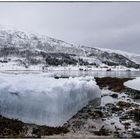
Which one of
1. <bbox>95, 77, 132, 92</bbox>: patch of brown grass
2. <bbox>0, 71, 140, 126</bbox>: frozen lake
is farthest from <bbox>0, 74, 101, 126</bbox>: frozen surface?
<bbox>95, 77, 132, 92</bbox>: patch of brown grass

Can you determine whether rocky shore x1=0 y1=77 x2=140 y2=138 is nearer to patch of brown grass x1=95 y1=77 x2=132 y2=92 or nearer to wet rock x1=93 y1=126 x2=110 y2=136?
wet rock x1=93 y1=126 x2=110 y2=136

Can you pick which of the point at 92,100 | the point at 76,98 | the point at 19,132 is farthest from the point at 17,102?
A: the point at 92,100

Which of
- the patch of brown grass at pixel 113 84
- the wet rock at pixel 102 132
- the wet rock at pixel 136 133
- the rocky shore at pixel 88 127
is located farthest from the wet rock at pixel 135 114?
the patch of brown grass at pixel 113 84

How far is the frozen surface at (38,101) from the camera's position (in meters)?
13.6

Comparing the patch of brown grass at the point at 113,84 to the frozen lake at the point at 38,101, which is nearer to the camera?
the frozen lake at the point at 38,101

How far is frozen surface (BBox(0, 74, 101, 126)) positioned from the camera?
13.6 metres

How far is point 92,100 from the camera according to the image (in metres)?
23.4

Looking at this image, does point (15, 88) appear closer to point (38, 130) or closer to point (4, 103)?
point (4, 103)

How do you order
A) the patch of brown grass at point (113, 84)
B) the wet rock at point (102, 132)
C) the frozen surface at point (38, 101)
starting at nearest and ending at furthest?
the wet rock at point (102, 132)
the frozen surface at point (38, 101)
the patch of brown grass at point (113, 84)

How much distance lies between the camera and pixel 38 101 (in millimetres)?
14156

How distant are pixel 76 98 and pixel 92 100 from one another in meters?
6.06

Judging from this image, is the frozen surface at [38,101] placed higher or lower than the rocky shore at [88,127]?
higher

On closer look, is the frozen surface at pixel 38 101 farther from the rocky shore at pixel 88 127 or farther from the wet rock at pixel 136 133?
the wet rock at pixel 136 133

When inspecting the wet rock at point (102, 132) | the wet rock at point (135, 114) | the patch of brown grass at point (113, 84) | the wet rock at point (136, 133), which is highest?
the patch of brown grass at point (113, 84)
